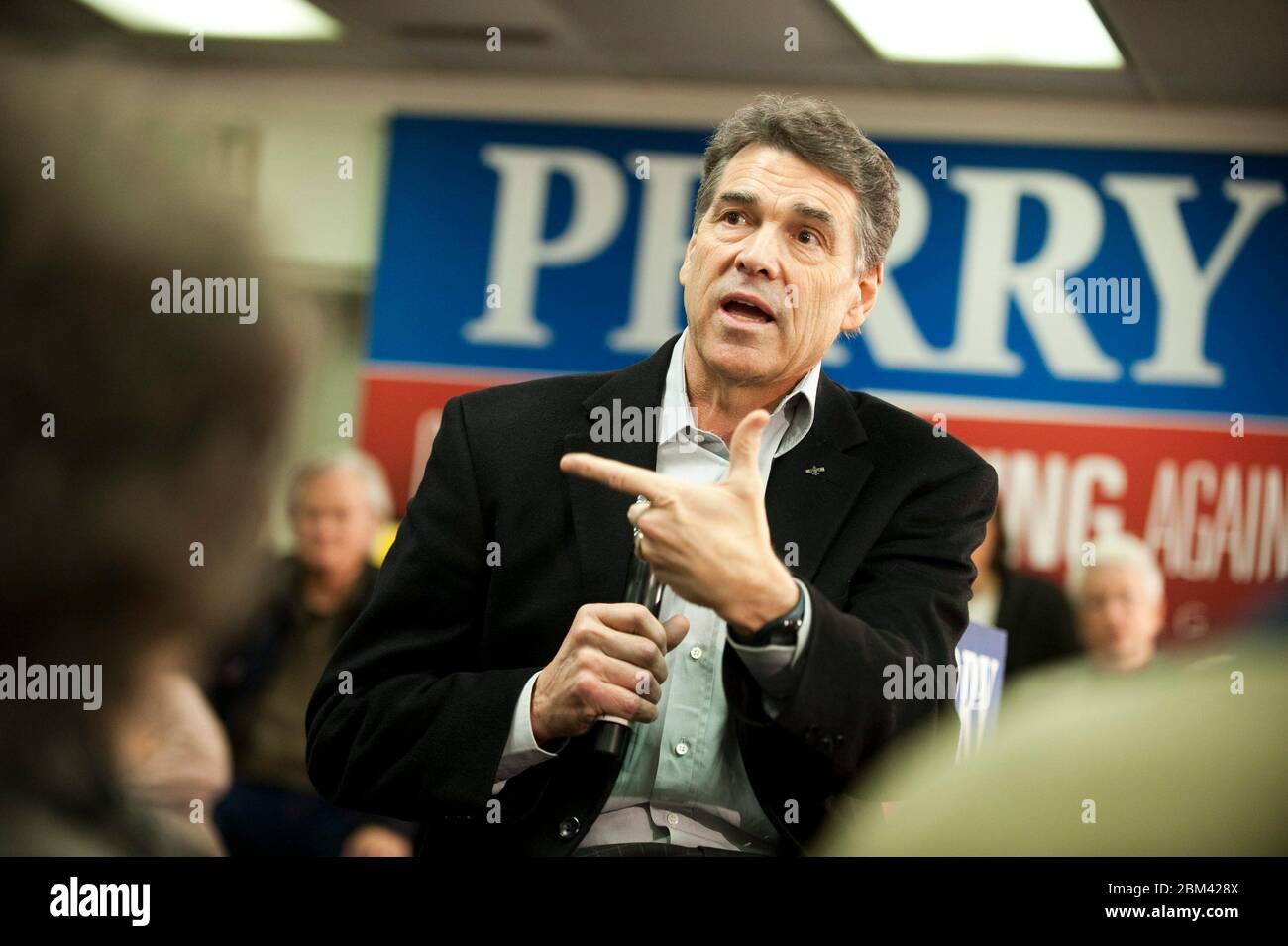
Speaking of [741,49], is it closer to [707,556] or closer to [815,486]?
[815,486]

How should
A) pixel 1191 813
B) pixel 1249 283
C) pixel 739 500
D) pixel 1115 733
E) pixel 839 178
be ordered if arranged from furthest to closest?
pixel 1249 283 → pixel 1191 813 → pixel 1115 733 → pixel 839 178 → pixel 739 500

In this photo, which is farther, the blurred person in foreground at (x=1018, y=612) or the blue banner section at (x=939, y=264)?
the blue banner section at (x=939, y=264)

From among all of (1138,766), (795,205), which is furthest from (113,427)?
(1138,766)

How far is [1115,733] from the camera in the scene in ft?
14.4

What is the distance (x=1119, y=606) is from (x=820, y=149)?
3.22 metres

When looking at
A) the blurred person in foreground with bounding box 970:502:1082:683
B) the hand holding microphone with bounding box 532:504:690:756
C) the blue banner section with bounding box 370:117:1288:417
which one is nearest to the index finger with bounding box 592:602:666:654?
the hand holding microphone with bounding box 532:504:690:756

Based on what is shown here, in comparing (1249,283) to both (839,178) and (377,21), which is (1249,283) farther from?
(839,178)

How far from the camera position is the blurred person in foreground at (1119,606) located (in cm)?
468

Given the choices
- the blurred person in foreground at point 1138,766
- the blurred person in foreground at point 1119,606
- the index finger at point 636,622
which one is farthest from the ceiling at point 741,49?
the index finger at point 636,622

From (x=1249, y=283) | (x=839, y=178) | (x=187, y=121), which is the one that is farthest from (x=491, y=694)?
(x=1249, y=283)

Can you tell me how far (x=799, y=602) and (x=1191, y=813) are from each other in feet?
12.3

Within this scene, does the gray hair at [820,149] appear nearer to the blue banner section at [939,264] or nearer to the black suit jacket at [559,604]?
the black suit jacket at [559,604]

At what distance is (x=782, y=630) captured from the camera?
159 centimetres

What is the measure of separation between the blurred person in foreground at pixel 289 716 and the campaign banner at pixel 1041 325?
198 centimetres
